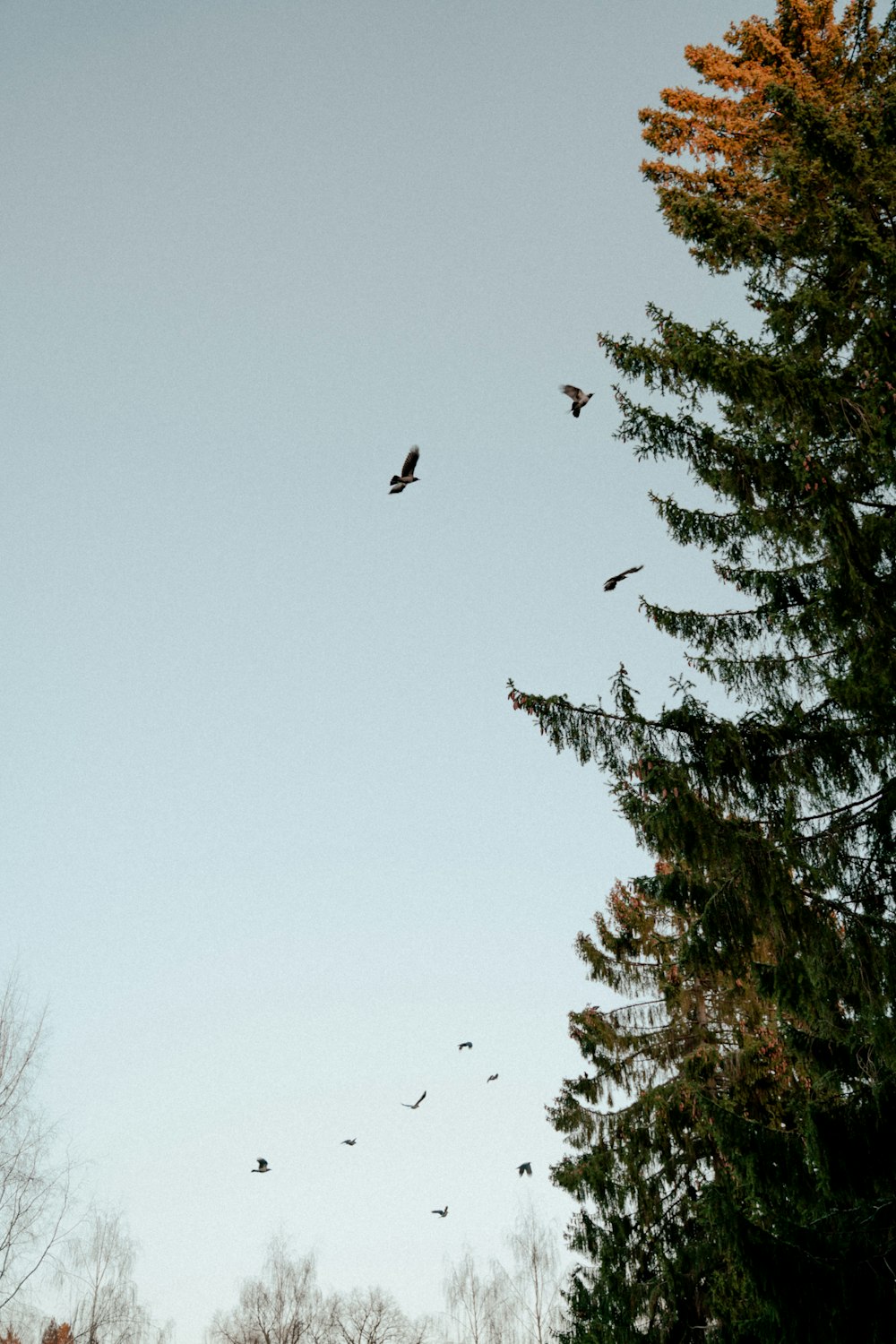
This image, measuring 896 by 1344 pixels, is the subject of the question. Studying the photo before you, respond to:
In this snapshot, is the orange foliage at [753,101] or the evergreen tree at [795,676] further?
the orange foliage at [753,101]

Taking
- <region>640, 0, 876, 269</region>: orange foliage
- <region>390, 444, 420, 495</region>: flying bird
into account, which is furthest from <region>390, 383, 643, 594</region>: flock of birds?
<region>640, 0, 876, 269</region>: orange foliage

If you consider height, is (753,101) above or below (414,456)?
above

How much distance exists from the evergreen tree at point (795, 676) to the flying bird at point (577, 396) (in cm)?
48

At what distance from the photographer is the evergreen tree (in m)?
6.27

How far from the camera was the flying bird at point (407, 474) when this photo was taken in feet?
28.3

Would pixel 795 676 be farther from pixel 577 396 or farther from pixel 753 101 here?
pixel 753 101

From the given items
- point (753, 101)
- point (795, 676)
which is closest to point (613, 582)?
point (795, 676)

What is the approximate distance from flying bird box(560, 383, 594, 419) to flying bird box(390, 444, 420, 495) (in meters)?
1.45

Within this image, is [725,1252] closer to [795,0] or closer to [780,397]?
[780,397]

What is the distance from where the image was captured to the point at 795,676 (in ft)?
26.3

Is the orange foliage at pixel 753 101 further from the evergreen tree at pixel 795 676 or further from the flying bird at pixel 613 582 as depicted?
the flying bird at pixel 613 582

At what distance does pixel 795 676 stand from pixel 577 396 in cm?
314

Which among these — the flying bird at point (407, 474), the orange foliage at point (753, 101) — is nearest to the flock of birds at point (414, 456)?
the flying bird at point (407, 474)

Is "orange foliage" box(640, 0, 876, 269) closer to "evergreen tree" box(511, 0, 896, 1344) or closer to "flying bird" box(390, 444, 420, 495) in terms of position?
"evergreen tree" box(511, 0, 896, 1344)
